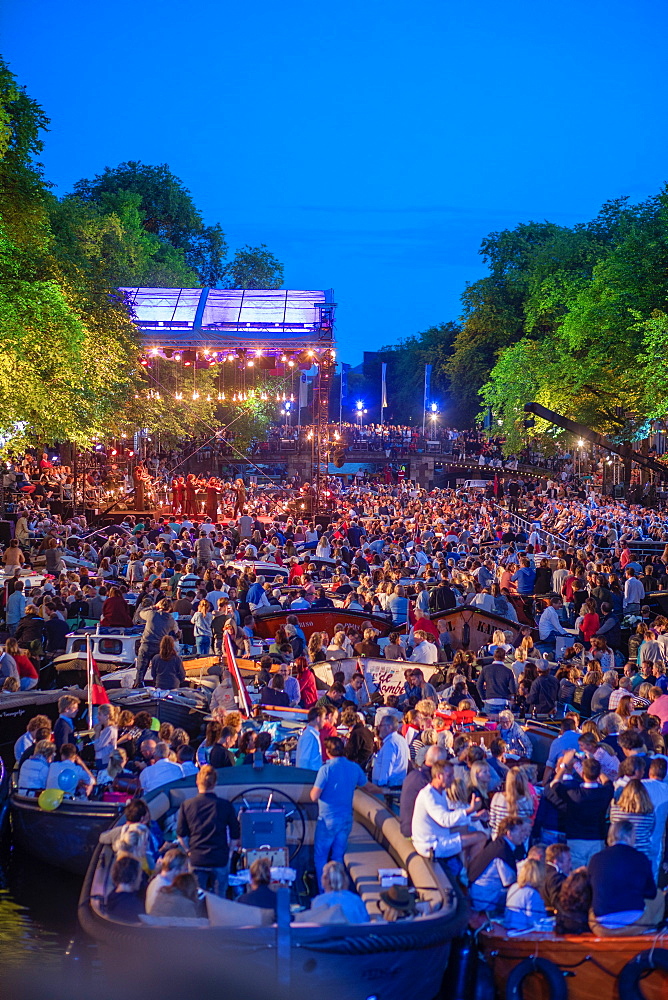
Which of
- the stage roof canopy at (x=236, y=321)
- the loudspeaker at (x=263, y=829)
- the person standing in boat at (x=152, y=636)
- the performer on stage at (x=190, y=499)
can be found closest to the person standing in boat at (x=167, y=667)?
the person standing in boat at (x=152, y=636)

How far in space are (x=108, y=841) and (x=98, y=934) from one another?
3.95ft

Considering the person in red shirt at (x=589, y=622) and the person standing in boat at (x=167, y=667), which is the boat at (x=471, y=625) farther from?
the person standing in boat at (x=167, y=667)

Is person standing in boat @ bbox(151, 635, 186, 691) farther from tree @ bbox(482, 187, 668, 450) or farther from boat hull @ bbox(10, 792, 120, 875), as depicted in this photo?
tree @ bbox(482, 187, 668, 450)

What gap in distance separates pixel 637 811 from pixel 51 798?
519cm

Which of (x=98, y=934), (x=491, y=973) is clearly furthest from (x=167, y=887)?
(x=491, y=973)

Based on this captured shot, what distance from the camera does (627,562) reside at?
23281mm

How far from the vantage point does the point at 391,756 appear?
9961 millimetres

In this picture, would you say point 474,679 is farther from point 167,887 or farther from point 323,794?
point 167,887

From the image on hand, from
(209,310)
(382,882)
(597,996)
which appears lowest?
(597,996)

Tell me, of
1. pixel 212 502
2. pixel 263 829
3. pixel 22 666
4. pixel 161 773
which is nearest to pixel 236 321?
pixel 212 502

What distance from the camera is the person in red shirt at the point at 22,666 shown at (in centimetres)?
1403

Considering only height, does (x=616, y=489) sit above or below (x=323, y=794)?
above

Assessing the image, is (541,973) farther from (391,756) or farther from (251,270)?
(251,270)

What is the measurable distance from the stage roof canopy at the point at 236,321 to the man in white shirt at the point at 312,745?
2110 centimetres
